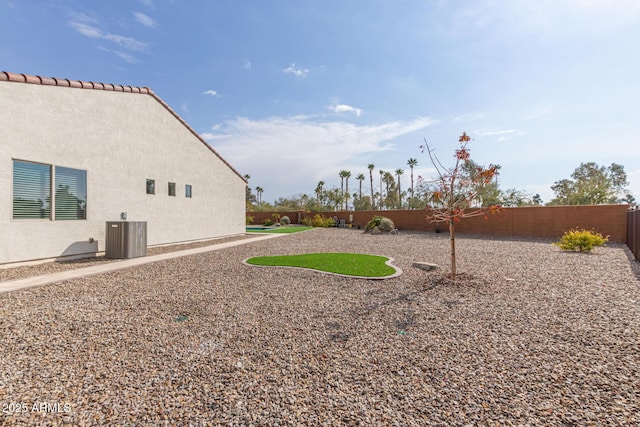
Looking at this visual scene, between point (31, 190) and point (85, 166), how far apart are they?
5.22 feet

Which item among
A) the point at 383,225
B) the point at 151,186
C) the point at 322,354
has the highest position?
the point at 151,186

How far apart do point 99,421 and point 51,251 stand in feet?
27.5

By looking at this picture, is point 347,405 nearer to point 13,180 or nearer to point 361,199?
point 13,180

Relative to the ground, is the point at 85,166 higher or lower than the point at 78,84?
lower

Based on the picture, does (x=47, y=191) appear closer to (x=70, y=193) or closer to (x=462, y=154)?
(x=70, y=193)

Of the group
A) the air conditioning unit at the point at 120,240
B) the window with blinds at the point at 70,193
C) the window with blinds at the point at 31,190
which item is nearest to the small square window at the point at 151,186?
the window with blinds at the point at 70,193

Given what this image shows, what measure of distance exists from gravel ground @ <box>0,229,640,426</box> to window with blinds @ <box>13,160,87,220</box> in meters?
3.58

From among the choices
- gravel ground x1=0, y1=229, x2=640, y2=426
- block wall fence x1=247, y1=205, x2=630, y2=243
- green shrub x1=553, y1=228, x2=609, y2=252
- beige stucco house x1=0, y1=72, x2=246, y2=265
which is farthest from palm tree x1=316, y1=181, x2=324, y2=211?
gravel ground x1=0, y1=229, x2=640, y2=426

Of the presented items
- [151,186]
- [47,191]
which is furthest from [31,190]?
[151,186]

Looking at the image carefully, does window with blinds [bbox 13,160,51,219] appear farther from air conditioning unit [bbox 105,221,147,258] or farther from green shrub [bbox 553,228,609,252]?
green shrub [bbox 553,228,609,252]

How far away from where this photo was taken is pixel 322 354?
10.3 ft

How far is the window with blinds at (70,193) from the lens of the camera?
8.16 m

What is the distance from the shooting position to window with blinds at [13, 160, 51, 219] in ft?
23.8

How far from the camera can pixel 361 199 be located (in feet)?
160
